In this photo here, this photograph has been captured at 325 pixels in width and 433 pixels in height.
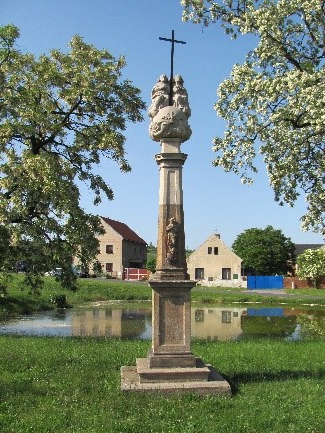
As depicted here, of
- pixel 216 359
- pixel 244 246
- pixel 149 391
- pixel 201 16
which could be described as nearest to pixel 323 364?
pixel 216 359

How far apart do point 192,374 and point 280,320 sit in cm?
2002

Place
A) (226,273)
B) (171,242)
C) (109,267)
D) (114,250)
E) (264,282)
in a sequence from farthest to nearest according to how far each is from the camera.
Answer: (114,250), (109,267), (226,273), (264,282), (171,242)

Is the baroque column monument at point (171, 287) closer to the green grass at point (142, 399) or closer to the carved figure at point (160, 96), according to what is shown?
the carved figure at point (160, 96)

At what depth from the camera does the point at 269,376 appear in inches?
404

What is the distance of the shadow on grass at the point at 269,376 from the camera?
382 inches

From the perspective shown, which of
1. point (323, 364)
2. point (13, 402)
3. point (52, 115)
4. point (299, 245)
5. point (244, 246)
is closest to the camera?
point (13, 402)

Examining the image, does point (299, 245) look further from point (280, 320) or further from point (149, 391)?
point (149, 391)

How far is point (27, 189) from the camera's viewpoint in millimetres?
17328

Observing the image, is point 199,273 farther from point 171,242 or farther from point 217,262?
point 171,242

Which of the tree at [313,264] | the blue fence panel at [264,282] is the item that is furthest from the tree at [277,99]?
the blue fence panel at [264,282]

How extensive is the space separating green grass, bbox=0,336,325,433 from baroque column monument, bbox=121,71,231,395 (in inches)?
15.9

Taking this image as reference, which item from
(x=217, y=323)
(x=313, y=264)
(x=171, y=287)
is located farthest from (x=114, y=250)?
(x=171, y=287)

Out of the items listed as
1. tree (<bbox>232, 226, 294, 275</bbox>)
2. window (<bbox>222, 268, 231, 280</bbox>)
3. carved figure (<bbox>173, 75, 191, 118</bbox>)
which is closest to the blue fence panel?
window (<bbox>222, 268, 231, 280</bbox>)

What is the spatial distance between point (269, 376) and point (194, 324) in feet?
51.3
